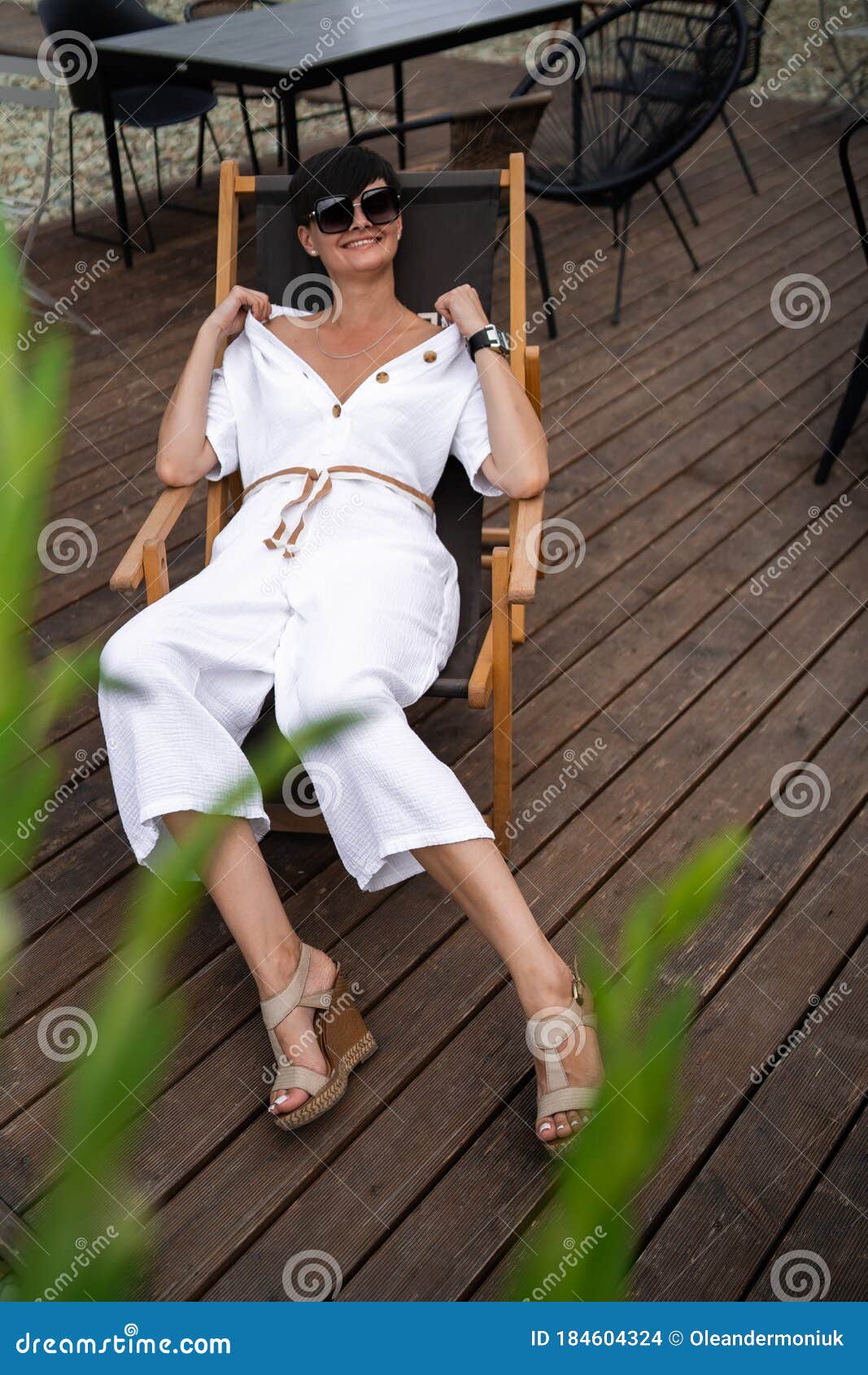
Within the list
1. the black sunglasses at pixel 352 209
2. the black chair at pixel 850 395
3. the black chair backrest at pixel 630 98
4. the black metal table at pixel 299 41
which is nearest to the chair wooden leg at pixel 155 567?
the black sunglasses at pixel 352 209

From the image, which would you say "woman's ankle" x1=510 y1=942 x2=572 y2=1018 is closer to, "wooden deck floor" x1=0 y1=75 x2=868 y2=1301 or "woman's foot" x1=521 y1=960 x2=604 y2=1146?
"woman's foot" x1=521 y1=960 x2=604 y2=1146

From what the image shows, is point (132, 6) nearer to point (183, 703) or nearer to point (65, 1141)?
point (183, 703)

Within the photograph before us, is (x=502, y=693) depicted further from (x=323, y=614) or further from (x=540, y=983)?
(x=540, y=983)

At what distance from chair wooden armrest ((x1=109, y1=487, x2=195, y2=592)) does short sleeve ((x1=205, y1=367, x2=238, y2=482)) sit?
0.09 metres

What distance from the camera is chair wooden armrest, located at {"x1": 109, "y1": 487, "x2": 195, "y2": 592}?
2.13 m

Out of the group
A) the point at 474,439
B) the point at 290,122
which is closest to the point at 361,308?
the point at 474,439

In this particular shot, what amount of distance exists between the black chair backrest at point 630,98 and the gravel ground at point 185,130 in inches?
75.9

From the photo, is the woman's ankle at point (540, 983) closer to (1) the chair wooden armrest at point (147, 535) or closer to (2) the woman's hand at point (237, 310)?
(1) the chair wooden armrest at point (147, 535)

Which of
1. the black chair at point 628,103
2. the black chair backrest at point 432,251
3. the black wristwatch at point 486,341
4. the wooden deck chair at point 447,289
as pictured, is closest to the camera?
the wooden deck chair at point 447,289

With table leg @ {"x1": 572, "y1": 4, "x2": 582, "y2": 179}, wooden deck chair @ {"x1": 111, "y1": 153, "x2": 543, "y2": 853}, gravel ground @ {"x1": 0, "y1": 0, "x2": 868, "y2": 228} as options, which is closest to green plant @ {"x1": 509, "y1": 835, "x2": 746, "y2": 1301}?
wooden deck chair @ {"x1": 111, "y1": 153, "x2": 543, "y2": 853}

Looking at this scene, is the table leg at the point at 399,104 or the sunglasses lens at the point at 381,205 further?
the table leg at the point at 399,104

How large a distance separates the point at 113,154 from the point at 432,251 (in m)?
2.50

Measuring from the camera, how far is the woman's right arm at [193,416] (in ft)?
7.79
